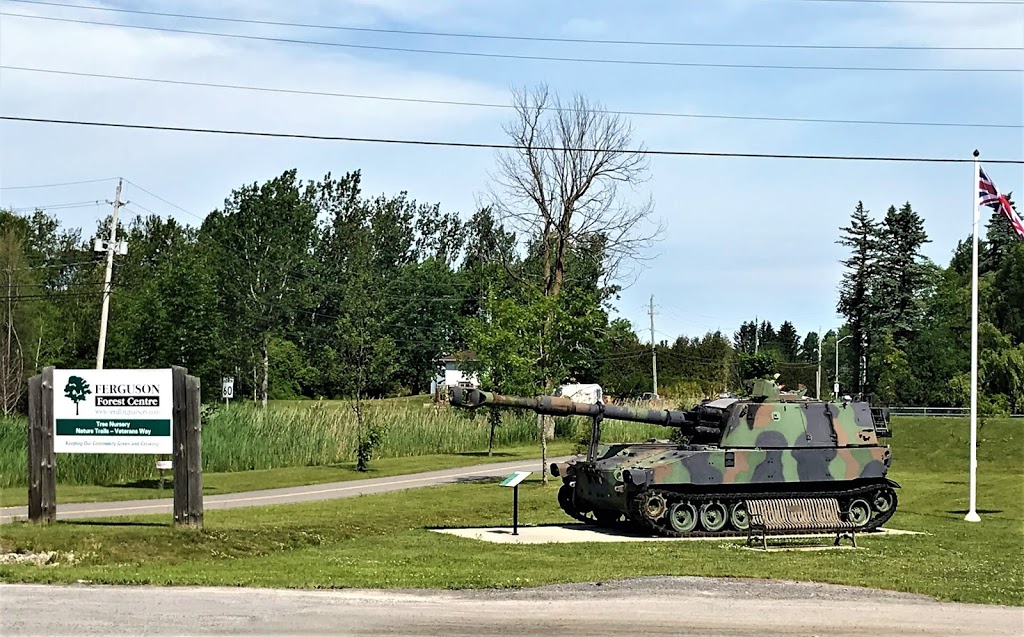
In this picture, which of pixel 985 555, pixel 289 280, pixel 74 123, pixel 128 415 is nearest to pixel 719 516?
pixel 985 555

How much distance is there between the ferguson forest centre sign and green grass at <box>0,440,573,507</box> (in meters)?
7.79

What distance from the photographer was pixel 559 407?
67.2 ft

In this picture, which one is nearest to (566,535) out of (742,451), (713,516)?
(713,516)

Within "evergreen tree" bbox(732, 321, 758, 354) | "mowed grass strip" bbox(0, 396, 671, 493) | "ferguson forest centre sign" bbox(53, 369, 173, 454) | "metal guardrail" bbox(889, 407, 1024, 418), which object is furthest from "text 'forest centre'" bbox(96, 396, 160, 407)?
"evergreen tree" bbox(732, 321, 758, 354)

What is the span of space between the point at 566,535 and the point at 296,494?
33.7 ft

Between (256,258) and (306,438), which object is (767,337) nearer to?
(256,258)

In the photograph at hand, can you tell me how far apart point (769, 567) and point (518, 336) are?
15.6 meters

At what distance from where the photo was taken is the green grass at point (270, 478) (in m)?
27.5

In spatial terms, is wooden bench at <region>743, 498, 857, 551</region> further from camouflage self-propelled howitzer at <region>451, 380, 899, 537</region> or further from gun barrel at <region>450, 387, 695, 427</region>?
gun barrel at <region>450, 387, 695, 427</region>

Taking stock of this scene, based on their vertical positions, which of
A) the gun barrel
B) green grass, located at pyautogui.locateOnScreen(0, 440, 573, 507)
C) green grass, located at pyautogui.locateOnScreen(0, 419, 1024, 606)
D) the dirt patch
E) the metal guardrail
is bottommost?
green grass, located at pyautogui.locateOnScreen(0, 440, 573, 507)

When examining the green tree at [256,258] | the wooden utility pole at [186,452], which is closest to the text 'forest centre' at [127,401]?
the wooden utility pole at [186,452]

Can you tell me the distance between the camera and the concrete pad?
66.1ft

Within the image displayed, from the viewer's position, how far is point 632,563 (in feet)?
54.2

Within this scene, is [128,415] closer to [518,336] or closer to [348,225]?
[518,336]
